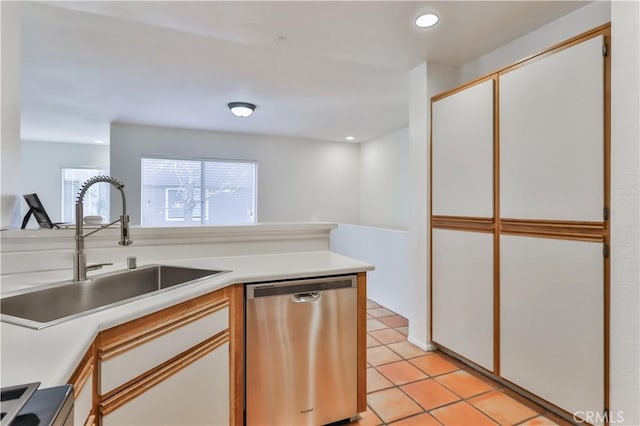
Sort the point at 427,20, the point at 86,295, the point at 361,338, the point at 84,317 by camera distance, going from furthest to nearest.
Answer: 1. the point at 427,20
2. the point at 361,338
3. the point at 86,295
4. the point at 84,317

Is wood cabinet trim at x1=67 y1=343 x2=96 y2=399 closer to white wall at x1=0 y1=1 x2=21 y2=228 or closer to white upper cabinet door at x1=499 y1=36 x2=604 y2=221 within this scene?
white wall at x1=0 y1=1 x2=21 y2=228

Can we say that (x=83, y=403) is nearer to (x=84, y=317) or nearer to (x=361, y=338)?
(x=84, y=317)

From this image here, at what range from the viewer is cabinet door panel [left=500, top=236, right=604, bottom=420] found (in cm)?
164

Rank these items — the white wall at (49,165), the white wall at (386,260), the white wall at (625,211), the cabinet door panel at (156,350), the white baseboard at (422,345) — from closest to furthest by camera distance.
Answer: the cabinet door panel at (156,350)
the white wall at (625,211)
the white baseboard at (422,345)
the white wall at (386,260)
the white wall at (49,165)

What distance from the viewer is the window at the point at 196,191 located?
5.05 meters

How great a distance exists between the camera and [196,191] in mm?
5316

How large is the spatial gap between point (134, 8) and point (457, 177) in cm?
246

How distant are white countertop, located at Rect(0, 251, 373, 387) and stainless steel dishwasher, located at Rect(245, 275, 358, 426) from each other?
0.32 feet

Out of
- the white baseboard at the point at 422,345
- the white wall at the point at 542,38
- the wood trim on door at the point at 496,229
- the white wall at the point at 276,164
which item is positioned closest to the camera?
the white wall at the point at 542,38

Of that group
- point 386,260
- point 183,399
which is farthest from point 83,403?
point 386,260

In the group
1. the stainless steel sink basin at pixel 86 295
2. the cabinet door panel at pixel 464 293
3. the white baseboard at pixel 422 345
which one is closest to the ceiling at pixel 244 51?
the cabinet door panel at pixel 464 293

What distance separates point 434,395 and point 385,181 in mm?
3958

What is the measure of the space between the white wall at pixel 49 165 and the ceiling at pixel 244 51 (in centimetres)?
194

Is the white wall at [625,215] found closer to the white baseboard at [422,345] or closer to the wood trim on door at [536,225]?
the wood trim on door at [536,225]
